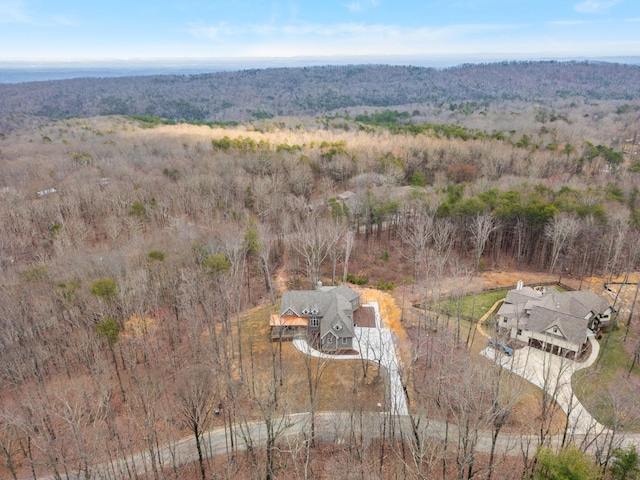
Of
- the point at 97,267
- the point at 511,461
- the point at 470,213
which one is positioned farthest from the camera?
the point at 470,213

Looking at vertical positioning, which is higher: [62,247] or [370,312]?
[62,247]

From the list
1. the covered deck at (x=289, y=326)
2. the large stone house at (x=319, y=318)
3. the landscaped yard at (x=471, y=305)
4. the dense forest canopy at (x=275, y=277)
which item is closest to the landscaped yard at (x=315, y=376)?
the dense forest canopy at (x=275, y=277)

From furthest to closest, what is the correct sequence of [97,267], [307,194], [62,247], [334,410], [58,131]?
1. [58,131]
2. [307,194]
3. [62,247]
4. [97,267]
5. [334,410]

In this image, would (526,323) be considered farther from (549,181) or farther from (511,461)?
(549,181)

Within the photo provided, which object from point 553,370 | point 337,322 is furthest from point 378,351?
point 553,370

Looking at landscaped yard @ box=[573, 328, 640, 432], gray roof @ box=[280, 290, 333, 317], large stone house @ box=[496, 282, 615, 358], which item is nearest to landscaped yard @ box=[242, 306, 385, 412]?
gray roof @ box=[280, 290, 333, 317]

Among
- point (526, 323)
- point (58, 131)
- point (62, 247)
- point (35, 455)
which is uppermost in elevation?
point (58, 131)

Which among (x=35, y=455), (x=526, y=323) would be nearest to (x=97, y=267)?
(x=35, y=455)

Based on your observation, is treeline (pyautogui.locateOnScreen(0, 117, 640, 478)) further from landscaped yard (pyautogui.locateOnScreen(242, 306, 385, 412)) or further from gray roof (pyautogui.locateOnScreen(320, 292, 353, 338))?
gray roof (pyautogui.locateOnScreen(320, 292, 353, 338))
